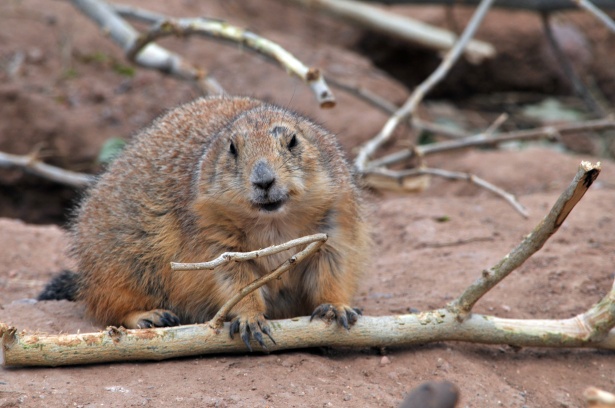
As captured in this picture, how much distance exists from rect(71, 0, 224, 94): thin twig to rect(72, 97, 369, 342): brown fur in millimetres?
2832

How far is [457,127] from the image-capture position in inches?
553

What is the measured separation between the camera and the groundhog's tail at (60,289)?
20.1 feet

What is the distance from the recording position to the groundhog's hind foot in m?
5.30

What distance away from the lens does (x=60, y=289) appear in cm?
619

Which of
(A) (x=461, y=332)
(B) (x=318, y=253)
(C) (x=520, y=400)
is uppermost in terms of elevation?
(B) (x=318, y=253)

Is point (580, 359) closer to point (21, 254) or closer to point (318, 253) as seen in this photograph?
point (318, 253)

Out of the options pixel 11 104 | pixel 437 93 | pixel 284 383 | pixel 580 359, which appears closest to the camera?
pixel 284 383

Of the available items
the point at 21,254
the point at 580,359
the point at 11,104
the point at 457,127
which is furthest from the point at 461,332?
the point at 457,127

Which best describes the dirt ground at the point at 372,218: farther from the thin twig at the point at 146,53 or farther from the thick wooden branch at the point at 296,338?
the thin twig at the point at 146,53

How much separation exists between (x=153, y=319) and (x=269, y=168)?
1.45 metres

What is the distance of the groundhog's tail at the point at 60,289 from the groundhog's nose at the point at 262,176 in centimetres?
218

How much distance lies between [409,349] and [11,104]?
7554 millimetres

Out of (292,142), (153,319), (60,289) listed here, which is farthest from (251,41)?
(153,319)

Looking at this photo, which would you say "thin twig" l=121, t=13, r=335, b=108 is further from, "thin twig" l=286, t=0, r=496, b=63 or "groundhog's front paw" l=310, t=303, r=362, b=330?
"thin twig" l=286, t=0, r=496, b=63
